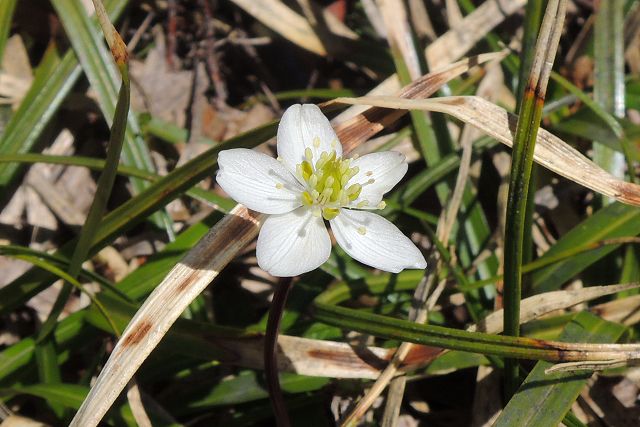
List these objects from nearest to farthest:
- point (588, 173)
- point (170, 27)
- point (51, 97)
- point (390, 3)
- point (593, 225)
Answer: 1. point (588, 173)
2. point (593, 225)
3. point (51, 97)
4. point (390, 3)
5. point (170, 27)

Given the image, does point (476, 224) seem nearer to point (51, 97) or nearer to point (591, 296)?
point (591, 296)

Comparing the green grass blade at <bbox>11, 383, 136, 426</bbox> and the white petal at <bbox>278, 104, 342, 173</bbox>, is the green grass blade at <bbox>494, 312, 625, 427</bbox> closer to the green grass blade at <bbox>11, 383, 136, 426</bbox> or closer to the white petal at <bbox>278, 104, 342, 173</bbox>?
the white petal at <bbox>278, 104, 342, 173</bbox>

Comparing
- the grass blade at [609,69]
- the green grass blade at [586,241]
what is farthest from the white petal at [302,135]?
the grass blade at [609,69]

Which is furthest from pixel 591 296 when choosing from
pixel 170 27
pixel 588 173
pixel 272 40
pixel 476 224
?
pixel 170 27

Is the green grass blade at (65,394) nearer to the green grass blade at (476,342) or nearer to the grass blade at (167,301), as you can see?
the grass blade at (167,301)

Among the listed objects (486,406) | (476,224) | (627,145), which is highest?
(627,145)

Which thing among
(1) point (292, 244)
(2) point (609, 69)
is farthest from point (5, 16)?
(2) point (609, 69)

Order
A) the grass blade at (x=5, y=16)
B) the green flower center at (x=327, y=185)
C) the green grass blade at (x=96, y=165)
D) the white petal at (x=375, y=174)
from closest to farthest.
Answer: the green flower center at (x=327, y=185) → the white petal at (x=375, y=174) → the green grass blade at (x=96, y=165) → the grass blade at (x=5, y=16)

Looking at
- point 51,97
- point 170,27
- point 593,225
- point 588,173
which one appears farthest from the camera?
point 170,27
